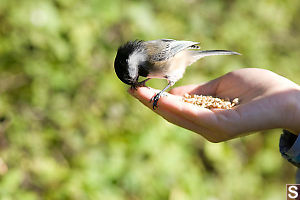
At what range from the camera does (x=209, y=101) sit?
1918 mm

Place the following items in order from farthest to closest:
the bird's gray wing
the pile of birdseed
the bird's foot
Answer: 1. the bird's gray wing
2. the pile of birdseed
3. the bird's foot

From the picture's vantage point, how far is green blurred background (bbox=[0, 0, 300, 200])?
229 centimetres

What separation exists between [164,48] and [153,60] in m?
0.15

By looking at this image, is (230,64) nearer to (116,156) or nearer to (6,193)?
(116,156)

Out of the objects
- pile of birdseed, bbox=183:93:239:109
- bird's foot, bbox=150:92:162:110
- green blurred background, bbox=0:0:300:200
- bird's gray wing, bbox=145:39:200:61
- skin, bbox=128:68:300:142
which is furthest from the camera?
green blurred background, bbox=0:0:300:200

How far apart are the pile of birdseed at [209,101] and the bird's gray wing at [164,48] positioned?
27 cm

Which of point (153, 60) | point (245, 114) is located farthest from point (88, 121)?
point (245, 114)

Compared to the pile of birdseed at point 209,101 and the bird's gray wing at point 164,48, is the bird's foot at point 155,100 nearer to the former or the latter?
the pile of birdseed at point 209,101

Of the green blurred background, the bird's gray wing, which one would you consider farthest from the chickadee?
the green blurred background

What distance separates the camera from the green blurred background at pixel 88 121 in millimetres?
2289

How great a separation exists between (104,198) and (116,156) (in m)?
0.29

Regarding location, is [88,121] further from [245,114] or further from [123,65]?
[245,114]

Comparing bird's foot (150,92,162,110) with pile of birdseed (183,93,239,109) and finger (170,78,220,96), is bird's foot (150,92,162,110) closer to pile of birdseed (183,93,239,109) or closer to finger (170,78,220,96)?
pile of birdseed (183,93,239,109)

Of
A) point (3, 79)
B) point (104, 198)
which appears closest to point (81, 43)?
point (3, 79)
